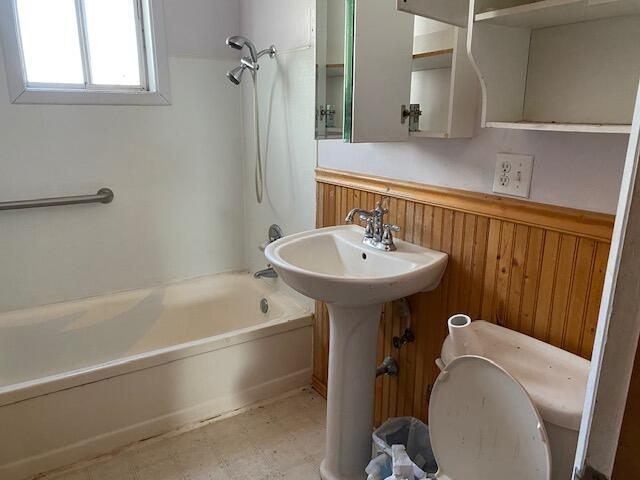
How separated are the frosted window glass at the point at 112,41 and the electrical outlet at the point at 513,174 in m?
1.95

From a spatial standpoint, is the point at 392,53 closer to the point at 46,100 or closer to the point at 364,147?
the point at 364,147

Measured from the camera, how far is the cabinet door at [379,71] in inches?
52.1

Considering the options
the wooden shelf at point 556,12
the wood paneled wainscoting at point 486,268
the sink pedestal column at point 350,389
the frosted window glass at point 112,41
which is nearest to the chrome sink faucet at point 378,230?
the wood paneled wainscoting at point 486,268

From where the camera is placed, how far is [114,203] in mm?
2400

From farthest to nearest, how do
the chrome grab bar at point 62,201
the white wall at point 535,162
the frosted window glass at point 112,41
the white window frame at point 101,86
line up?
the frosted window glass at point 112,41 < the chrome grab bar at point 62,201 < the white window frame at point 101,86 < the white wall at point 535,162

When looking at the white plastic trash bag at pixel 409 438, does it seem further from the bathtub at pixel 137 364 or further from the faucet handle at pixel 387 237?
the bathtub at pixel 137 364

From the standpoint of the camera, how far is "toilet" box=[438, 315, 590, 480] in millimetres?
972

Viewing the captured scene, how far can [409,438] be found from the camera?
63.8 inches

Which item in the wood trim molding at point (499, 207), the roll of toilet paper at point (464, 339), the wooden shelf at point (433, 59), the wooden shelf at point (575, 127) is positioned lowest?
the roll of toilet paper at point (464, 339)

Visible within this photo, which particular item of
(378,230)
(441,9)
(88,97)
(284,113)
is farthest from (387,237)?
(88,97)

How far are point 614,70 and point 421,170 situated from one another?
2.07 feet

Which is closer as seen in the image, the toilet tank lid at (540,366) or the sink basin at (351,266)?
the toilet tank lid at (540,366)

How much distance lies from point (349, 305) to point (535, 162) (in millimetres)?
646

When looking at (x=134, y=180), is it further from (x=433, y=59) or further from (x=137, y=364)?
(x=433, y=59)
